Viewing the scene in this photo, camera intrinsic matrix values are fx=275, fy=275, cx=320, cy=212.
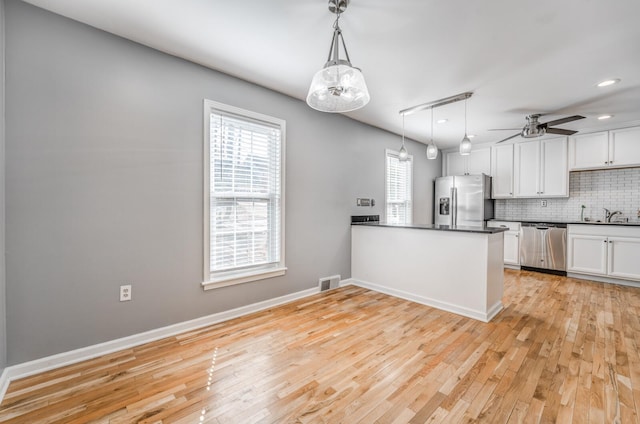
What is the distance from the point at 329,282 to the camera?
3.80 metres

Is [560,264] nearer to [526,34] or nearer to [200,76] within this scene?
[526,34]

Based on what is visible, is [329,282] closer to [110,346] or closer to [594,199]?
[110,346]

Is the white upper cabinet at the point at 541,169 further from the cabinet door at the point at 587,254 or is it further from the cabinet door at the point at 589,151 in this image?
the cabinet door at the point at 587,254

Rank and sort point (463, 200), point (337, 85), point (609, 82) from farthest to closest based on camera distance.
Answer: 1. point (463, 200)
2. point (609, 82)
3. point (337, 85)

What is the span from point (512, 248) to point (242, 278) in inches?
195

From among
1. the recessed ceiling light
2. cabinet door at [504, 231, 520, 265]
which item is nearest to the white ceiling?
the recessed ceiling light

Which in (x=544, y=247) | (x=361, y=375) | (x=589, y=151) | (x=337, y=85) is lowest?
(x=361, y=375)

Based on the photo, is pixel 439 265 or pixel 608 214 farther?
pixel 608 214

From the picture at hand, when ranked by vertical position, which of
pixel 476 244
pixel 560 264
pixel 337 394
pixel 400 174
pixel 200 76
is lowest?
pixel 337 394

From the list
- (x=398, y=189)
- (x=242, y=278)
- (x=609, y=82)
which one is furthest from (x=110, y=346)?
(x=609, y=82)

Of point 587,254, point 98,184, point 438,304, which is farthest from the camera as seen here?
point 587,254

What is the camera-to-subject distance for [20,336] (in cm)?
187

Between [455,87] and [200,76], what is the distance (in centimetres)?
271

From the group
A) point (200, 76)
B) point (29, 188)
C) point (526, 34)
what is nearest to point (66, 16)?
point (200, 76)
